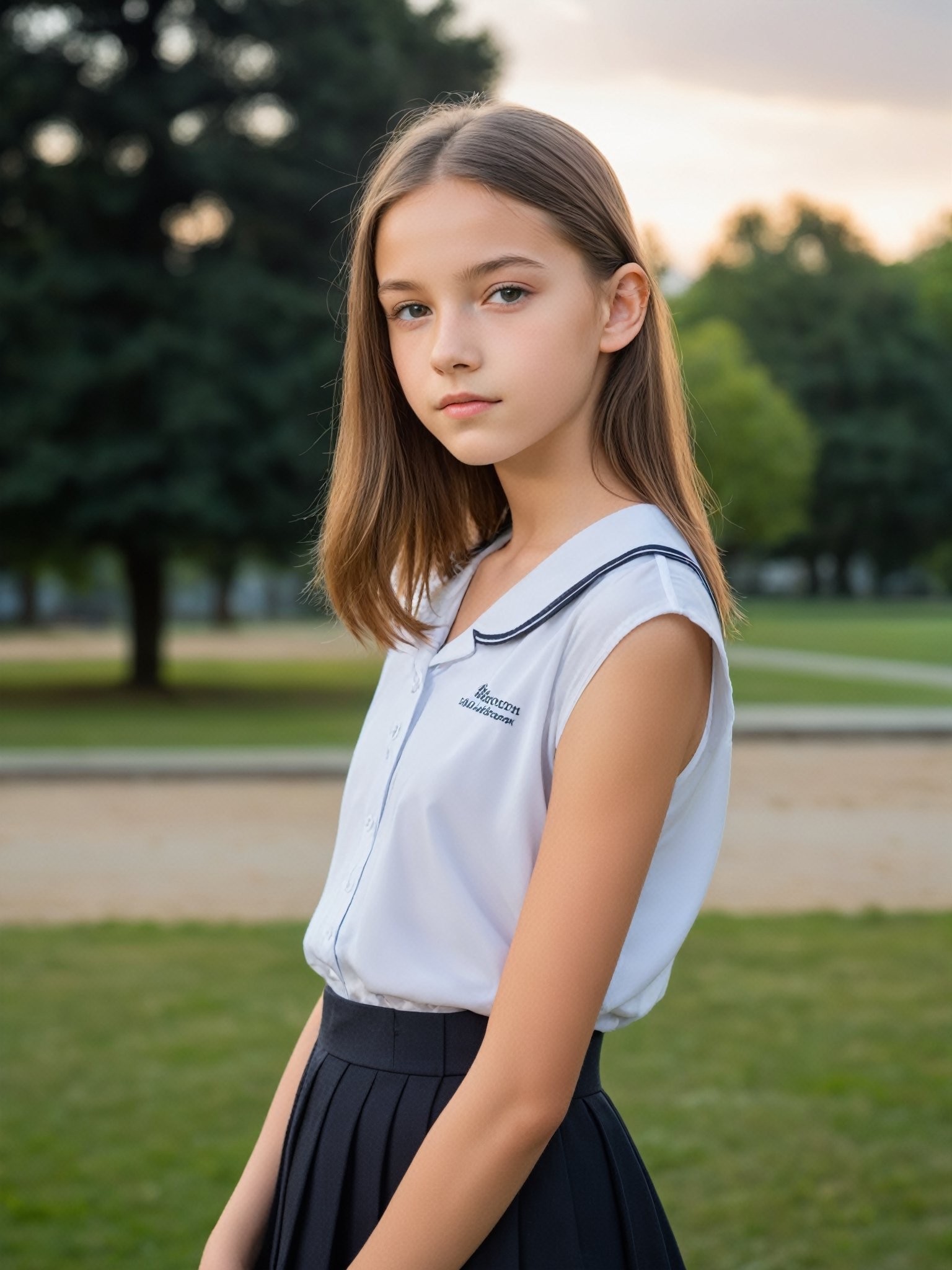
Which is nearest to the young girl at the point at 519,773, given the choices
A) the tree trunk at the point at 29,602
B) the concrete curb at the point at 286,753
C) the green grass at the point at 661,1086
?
the green grass at the point at 661,1086

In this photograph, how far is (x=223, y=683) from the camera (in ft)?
77.3

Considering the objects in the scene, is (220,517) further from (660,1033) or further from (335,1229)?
(335,1229)

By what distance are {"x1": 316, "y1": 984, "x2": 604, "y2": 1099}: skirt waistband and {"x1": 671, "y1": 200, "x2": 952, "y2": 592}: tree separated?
213 ft

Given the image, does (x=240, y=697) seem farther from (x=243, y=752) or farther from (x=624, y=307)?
(x=624, y=307)

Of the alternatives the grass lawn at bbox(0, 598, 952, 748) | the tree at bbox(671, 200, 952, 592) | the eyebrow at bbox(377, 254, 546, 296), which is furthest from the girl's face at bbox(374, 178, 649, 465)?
the tree at bbox(671, 200, 952, 592)

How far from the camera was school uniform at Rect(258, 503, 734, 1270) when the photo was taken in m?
1.31

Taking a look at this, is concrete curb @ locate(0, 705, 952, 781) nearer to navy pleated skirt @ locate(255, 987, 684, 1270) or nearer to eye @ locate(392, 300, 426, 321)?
navy pleated skirt @ locate(255, 987, 684, 1270)

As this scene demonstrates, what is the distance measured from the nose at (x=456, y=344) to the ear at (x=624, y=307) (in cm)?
15

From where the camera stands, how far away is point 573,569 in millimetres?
1350

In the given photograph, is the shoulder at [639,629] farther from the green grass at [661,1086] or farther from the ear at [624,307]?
the green grass at [661,1086]

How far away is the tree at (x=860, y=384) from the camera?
64.9m

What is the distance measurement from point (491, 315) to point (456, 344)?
0.04 m

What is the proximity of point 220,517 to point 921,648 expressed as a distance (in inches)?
737

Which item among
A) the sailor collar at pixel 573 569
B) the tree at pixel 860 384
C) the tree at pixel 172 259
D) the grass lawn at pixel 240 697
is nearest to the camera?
the sailor collar at pixel 573 569
